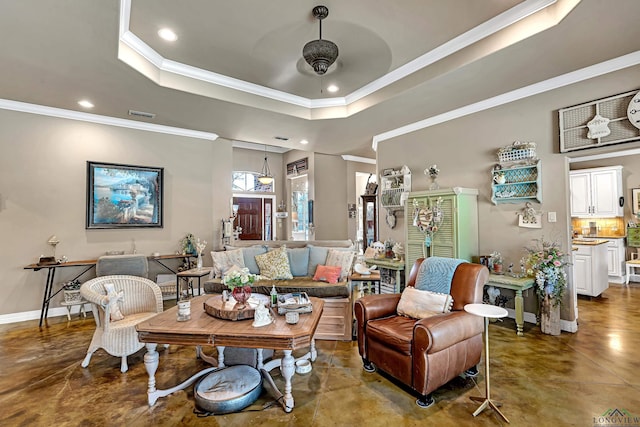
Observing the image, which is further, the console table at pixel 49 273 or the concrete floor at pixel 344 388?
the console table at pixel 49 273

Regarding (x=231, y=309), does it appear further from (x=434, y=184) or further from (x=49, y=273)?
(x=434, y=184)

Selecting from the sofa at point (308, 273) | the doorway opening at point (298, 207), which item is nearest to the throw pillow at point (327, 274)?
the sofa at point (308, 273)

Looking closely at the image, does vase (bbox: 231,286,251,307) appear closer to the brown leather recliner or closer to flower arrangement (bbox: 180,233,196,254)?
the brown leather recliner

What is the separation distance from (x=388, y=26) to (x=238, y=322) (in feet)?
Result: 10.5

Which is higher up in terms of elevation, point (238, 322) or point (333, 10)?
point (333, 10)

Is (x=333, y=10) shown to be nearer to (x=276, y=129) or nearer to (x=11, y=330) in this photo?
(x=276, y=129)

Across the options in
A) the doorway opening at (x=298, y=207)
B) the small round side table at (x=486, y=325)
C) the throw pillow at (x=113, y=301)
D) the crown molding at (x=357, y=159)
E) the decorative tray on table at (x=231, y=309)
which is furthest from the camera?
the doorway opening at (x=298, y=207)

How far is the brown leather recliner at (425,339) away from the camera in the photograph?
2.21m

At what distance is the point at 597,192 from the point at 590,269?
2.46 m

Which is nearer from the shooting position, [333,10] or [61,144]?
[333,10]

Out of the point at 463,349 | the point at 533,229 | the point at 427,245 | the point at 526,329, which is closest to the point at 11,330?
the point at 463,349

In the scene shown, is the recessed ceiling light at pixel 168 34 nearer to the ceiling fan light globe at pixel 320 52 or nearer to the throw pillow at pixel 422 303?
the ceiling fan light globe at pixel 320 52

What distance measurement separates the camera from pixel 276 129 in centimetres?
555

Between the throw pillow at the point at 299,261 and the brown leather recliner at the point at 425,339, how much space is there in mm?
1640
